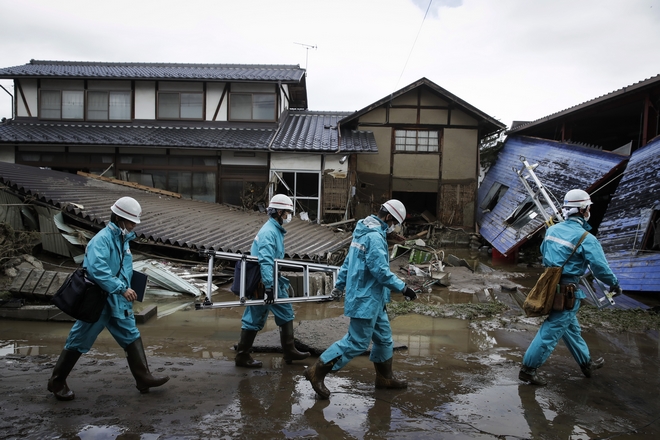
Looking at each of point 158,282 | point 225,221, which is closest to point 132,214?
point 158,282

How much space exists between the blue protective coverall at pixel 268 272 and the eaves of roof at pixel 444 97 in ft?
39.4

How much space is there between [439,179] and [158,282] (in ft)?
36.9

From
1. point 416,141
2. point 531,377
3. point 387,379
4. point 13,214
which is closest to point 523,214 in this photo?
point 416,141

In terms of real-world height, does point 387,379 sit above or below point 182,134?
below

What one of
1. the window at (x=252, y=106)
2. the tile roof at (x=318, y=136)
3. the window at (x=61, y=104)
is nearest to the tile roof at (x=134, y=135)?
the window at (x=61, y=104)

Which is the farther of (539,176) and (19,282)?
(539,176)

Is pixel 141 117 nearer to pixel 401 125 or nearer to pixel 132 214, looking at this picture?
pixel 401 125

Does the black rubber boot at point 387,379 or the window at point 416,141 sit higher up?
the window at point 416,141

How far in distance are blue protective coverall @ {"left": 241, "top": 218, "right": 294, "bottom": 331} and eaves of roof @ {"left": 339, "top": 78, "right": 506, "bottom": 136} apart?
1202cm

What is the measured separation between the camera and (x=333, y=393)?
4.09 meters

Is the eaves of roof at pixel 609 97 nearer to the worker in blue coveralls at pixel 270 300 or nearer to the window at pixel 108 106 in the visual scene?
the worker in blue coveralls at pixel 270 300

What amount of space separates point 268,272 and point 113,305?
1351 millimetres

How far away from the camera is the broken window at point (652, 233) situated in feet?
28.5

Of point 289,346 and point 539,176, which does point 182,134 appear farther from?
point 289,346
